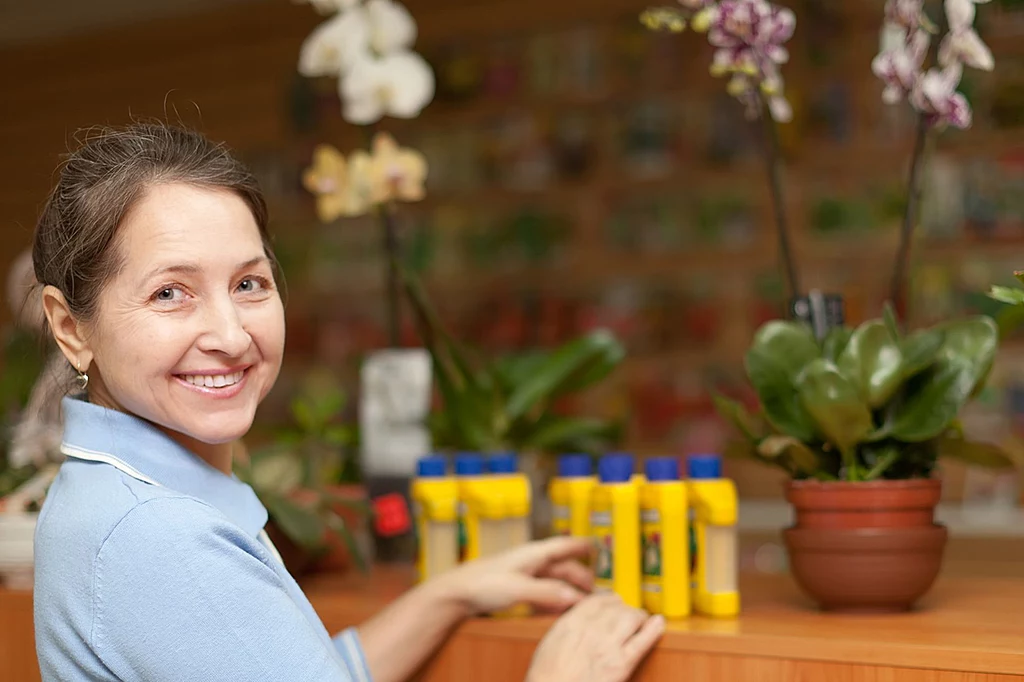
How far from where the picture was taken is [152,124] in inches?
49.3

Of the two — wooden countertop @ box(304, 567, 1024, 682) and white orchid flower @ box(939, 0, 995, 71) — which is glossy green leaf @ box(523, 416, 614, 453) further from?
white orchid flower @ box(939, 0, 995, 71)

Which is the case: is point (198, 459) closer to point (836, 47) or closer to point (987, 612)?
point (987, 612)

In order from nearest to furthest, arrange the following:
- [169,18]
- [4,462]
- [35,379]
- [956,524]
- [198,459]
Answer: [198,459] < [4,462] < [35,379] < [956,524] < [169,18]

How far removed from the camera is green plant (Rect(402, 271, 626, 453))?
2088mm

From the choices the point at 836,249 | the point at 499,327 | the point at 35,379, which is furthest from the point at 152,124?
the point at 499,327

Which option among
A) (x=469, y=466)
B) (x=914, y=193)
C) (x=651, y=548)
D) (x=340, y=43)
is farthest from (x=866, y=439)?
(x=340, y=43)

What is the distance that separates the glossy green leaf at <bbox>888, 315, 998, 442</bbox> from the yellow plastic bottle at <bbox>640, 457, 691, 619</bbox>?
273 mm

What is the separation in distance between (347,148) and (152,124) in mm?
4500

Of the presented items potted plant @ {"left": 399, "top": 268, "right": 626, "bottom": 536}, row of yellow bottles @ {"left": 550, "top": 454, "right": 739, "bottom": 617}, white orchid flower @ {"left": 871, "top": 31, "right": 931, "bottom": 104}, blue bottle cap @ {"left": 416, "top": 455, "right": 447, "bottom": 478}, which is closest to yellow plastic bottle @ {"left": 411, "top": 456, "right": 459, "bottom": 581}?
blue bottle cap @ {"left": 416, "top": 455, "right": 447, "bottom": 478}

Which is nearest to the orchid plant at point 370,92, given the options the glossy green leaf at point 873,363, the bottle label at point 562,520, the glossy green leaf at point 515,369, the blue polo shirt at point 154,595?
the glossy green leaf at point 515,369

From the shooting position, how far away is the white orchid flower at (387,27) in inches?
80.0

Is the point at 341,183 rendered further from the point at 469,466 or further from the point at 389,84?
the point at 469,466

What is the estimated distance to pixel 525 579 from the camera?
148 centimetres

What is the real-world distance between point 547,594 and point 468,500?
0.21 m
